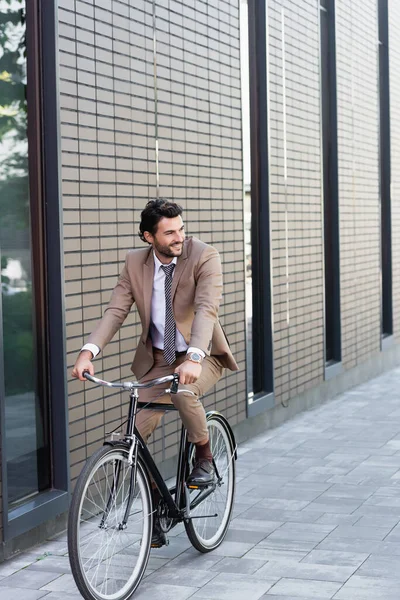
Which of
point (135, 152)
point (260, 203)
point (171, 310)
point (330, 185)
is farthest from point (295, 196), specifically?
point (171, 310)

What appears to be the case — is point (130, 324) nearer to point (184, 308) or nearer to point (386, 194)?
point (184, 308)

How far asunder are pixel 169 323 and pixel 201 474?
2.60 feet

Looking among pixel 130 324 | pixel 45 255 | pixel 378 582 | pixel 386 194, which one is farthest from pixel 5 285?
pixel 386 194

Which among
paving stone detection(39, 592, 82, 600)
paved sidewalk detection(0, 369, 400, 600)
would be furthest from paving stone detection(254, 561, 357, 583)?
paving stone detection(39, 592, 82, 600)

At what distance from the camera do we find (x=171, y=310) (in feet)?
17.5

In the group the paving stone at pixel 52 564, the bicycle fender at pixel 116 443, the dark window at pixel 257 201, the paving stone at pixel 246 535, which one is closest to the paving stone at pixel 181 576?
the paving stone at pixel 52 564

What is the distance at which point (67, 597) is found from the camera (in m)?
5.07

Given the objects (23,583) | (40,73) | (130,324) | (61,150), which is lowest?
(23,583)

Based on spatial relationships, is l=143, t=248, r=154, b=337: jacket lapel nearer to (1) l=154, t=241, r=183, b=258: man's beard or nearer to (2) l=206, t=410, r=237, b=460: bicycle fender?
→ (1) l=154, t=241, r=183, b=258: man's beard

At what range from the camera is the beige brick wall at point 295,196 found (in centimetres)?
1005

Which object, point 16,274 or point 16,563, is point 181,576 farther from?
point 16,274

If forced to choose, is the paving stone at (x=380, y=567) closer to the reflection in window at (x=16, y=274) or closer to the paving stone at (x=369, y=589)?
the paving stone at (x=369, y=589)

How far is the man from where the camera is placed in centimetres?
518

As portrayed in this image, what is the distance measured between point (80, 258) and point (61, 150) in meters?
0.65
